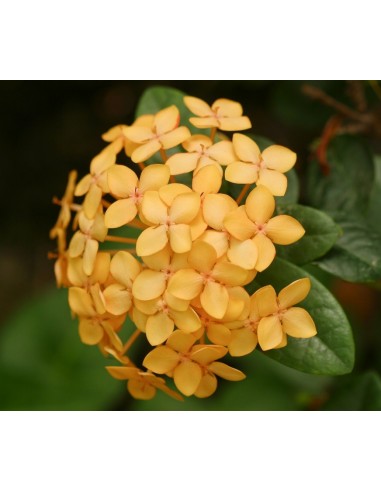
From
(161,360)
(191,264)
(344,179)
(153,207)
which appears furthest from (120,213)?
(344,179)

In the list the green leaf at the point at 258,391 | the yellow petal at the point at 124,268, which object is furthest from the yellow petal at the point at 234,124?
the green leaf at the point at 258,391

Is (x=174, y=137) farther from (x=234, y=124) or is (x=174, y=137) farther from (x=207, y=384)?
(x=207, y=384)

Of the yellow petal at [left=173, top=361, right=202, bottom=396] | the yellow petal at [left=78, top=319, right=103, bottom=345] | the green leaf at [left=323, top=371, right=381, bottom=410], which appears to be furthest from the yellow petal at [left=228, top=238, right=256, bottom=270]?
the green leaf at [left=323, top=371, right=381, bottom=410]

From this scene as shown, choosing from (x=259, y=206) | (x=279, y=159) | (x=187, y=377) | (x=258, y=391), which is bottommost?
(x=258, y=391)

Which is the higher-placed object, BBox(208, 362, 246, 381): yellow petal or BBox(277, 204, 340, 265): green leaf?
BBox(277, 204, 340, 265): green leaf

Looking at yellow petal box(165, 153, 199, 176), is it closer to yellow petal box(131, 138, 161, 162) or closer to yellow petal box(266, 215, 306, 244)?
yellow petal box(131, 138, 161, 162)

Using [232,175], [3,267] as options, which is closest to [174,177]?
[232,175]

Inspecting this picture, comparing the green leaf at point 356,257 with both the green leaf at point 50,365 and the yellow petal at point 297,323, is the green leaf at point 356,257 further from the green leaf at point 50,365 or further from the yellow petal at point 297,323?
the green leaf at point 50,365
